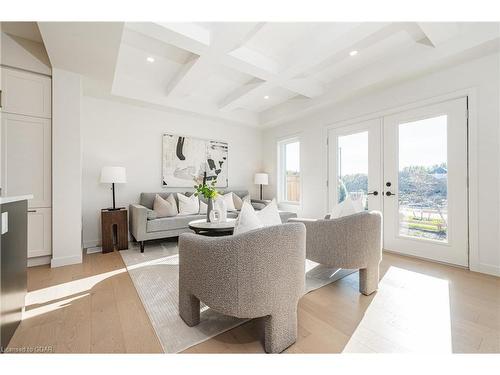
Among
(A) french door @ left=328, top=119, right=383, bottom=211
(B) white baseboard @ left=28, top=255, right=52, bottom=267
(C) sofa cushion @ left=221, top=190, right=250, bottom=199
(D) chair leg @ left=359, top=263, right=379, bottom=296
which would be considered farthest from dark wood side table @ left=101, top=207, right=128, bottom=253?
(A) french door @ left=328, top=119, right=383, bottom=211

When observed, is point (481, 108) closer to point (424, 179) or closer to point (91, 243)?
point (424, 179)

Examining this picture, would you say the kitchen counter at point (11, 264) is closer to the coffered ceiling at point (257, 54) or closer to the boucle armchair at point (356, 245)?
the coffered ceiling at point (257, 54)

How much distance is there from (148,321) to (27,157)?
242 centimetres

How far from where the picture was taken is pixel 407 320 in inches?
61.1

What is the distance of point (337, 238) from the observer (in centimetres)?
196

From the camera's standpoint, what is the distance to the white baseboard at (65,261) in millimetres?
2575

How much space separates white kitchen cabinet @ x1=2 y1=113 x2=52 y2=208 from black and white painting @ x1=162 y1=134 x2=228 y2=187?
176 centimetres

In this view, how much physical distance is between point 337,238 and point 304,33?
2.27m

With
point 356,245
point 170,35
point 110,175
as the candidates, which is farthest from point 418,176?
point 110,175

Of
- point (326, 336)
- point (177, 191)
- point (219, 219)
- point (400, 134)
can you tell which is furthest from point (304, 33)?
point (177, 191)

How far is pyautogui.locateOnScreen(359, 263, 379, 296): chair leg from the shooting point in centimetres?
193

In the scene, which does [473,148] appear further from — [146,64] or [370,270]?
[146,64]

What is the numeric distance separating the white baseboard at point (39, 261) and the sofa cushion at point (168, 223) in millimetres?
1121

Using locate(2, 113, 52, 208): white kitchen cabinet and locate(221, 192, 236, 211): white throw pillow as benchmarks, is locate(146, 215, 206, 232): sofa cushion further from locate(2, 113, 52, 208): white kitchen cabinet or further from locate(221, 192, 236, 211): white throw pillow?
locate(2, 113, 52, 208): white kitchen cabinet
